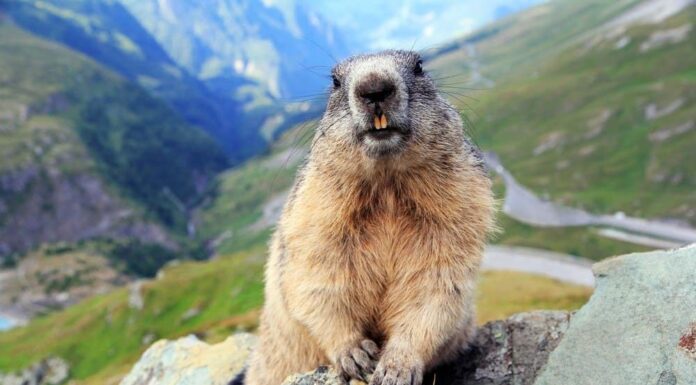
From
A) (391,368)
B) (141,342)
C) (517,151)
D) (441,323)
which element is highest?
(517,151)

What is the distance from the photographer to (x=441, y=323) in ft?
22.2

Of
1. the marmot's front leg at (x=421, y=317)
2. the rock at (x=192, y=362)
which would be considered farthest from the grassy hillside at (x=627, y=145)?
the marmot's front leg at (x=421, y=317)

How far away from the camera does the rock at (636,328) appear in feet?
19.3

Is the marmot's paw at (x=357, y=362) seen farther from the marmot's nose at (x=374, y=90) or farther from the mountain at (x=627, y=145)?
the mountain at (x=627, y=145)

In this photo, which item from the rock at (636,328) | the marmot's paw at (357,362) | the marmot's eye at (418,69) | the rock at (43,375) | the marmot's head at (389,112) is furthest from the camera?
the rock at (43,375)

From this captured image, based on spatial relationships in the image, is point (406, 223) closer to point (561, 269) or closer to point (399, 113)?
point (399, 113)

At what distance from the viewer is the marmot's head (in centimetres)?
634

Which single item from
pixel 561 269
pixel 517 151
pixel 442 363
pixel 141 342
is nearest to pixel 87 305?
pixel 141 342

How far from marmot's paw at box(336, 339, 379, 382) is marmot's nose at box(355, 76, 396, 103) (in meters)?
3.06

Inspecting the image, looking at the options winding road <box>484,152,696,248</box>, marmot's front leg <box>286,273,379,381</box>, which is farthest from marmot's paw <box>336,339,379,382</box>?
winding road <box>484,152,696,248</box>

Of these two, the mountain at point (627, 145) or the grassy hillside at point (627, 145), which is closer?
the mountain at point (627, 145)

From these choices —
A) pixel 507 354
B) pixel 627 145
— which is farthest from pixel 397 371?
pixel 627 145

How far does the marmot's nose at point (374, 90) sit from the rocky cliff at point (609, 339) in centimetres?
346

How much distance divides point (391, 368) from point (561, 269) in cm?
11085
